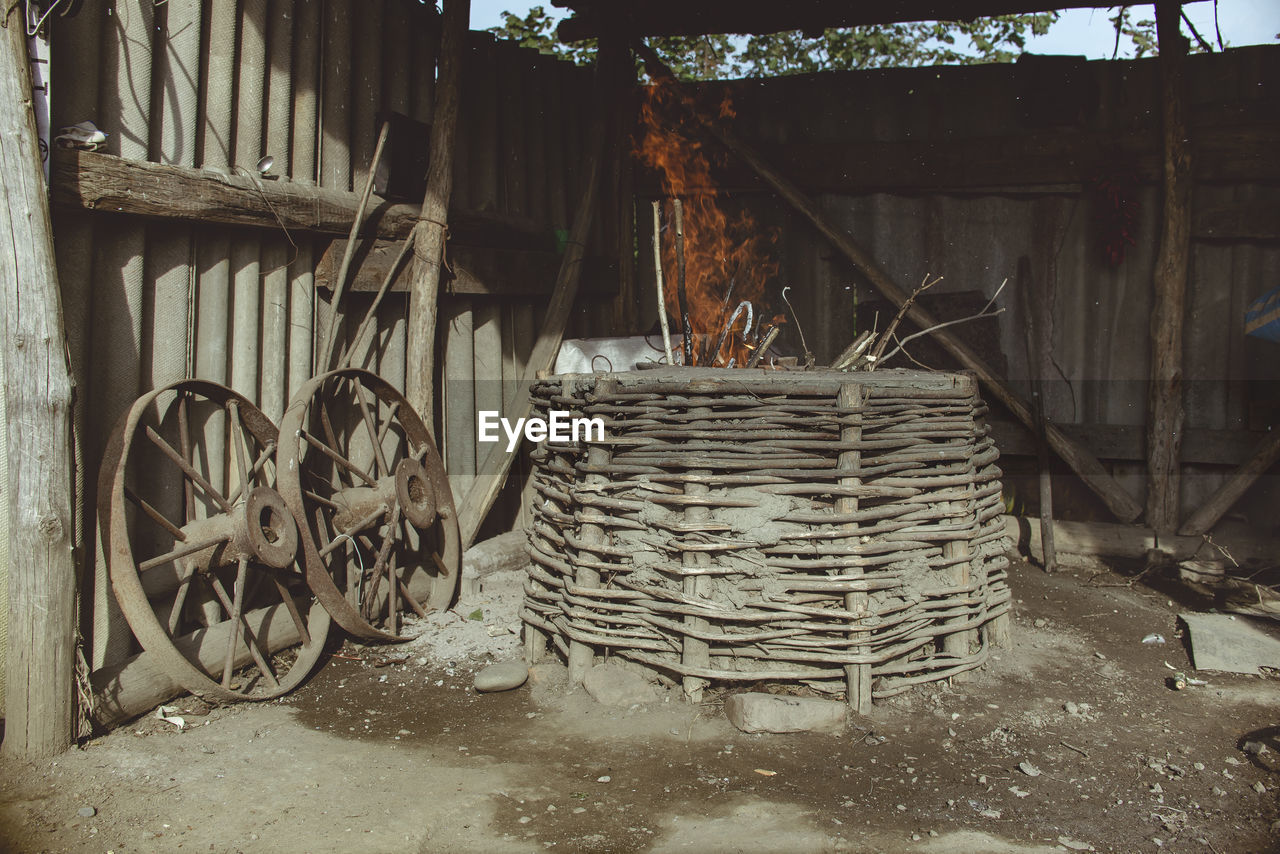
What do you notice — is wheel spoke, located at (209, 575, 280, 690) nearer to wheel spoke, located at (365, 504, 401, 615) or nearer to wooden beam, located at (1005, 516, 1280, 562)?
wheel spoke, located at (365, 504, 401, 615)

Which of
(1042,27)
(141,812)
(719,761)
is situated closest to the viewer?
(141,812)

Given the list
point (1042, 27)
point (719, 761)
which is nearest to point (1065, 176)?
point (719, 761)

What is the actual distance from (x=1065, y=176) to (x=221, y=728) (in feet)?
20.1

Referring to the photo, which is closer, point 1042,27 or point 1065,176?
point 1065,176

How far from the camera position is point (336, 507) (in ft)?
15.0

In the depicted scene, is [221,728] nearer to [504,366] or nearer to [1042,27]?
[504,366]

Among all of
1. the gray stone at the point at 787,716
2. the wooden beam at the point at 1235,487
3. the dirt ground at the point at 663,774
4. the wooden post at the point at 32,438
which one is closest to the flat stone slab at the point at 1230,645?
the dirt ground at the point at 663,774

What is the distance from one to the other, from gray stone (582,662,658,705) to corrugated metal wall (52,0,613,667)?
1.95 m

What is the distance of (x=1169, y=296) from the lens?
20.0ft

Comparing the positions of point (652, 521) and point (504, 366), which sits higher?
point (504, 366)

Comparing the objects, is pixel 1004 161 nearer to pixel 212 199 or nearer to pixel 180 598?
pixel 212 199

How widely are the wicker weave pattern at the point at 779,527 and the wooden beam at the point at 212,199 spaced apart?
1.72 meters

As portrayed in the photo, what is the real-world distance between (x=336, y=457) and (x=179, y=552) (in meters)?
0.97

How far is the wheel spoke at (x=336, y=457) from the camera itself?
14.6 ft
